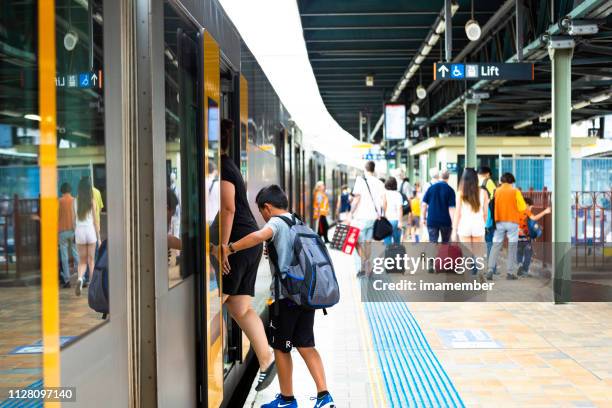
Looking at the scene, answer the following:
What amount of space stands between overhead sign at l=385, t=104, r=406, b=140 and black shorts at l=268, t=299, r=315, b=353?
76.7 feet

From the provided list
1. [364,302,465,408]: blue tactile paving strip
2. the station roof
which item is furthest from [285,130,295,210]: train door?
the station roof

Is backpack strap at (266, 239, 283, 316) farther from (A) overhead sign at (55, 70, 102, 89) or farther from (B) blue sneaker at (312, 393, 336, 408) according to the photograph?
(A) overhead sign at (55, 70, 102, 89)

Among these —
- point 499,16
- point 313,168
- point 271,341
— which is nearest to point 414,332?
point 271,341

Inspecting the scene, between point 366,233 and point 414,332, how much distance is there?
13.3 ft

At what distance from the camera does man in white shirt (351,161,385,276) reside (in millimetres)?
13273

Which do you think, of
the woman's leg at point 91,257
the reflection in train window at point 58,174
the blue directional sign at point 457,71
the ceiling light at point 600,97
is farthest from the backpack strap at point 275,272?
the ceiling light at point 600,97

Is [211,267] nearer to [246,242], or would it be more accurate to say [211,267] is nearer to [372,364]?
[246,242]

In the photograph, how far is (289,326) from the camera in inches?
225

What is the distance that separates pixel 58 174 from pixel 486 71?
36.3 ft

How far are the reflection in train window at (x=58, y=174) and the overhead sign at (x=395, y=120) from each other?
2617cm

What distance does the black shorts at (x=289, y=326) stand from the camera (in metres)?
5.68

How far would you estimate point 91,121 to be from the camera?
2791mm

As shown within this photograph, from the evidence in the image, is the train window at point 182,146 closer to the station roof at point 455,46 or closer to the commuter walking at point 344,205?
the station roof at point 455,46

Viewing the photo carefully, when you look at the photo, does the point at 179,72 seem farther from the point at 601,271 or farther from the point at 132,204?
the point at 601,271
